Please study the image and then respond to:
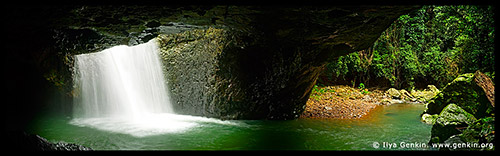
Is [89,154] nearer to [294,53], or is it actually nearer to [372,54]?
[294,53]

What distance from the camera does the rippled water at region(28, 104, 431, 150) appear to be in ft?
17.1

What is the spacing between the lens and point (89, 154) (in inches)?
134

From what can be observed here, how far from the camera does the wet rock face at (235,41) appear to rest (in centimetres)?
451

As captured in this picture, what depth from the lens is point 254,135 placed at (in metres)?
6.15

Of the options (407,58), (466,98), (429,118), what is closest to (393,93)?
(407,58)

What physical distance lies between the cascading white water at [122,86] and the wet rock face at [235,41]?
51cm

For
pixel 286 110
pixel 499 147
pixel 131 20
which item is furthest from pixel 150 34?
pixel 499 147

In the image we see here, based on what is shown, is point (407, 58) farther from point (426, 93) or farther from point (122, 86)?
point (122, 86)

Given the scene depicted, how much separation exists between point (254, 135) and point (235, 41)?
257 centimetres

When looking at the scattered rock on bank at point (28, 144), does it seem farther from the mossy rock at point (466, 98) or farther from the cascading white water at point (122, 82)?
the mossy rock at point (466, 98)

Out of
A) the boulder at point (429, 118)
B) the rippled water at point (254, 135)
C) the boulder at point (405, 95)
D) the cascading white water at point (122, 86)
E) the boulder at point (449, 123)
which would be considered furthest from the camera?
the boulder at point (405, 95)

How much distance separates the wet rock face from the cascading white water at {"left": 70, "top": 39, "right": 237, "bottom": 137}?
20.1 inches

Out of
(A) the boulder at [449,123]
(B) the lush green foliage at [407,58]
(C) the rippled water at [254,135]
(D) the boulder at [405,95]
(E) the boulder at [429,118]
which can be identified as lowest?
(D) the boulder at [405,95]

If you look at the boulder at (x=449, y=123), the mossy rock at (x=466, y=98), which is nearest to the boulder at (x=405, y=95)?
the mossy rock at (x=466, y=98)
